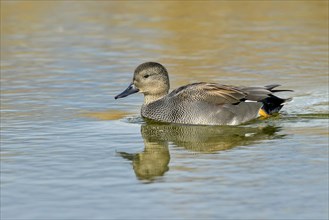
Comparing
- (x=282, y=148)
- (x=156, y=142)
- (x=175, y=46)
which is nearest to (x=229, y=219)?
(x=282, y=148)

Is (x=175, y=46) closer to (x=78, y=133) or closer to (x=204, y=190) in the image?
(x=78, y=133)

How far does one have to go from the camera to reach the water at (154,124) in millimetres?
7484

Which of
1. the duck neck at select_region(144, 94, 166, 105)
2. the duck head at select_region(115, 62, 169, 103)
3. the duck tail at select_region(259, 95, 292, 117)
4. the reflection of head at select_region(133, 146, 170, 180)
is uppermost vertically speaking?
the duck head at select_region(115, 62, 169, 103)

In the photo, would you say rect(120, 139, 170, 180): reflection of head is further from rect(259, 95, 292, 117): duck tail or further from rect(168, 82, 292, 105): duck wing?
rect(259, 95, 292, 117): duck tail

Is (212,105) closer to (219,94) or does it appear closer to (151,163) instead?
(219,94)

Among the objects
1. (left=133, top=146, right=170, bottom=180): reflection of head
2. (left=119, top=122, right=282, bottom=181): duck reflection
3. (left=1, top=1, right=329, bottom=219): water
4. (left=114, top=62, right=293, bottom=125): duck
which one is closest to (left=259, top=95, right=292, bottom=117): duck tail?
(left=114, top=62, right=293, bottom=125): duck

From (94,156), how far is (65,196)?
1.55 metres

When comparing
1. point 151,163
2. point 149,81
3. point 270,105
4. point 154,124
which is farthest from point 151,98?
point 151,163

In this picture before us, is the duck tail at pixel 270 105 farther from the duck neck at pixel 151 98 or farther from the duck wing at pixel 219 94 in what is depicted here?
the duck neck at pixel 151 98

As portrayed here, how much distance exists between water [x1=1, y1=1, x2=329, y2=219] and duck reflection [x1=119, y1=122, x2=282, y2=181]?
0.02 meters

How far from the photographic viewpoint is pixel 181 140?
33.0ft

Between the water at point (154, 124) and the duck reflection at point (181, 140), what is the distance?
0.9 inches

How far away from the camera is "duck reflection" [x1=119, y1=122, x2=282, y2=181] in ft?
28.9

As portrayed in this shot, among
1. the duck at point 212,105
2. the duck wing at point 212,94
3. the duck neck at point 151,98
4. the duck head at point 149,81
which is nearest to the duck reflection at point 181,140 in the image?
the duck at point 212,105
